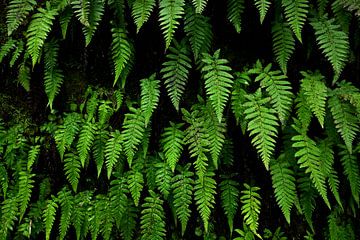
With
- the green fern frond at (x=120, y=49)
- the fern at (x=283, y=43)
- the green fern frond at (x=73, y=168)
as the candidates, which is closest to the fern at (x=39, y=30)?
the green fern frond at (x=120, y=49)

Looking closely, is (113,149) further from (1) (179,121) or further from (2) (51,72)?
(2) (51,72)

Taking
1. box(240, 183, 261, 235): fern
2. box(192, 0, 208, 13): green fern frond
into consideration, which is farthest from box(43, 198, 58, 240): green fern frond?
box(192, 0, 208, 13): green fern frond

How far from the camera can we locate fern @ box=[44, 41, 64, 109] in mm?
3582

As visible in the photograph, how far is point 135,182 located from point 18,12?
175 cm

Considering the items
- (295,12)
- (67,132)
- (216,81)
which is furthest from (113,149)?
(295,12)

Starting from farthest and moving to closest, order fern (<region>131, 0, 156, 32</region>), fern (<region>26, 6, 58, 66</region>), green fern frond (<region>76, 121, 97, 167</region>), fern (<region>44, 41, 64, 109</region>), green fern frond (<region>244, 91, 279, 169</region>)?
fern (<region>44, 41, 64, 109</region>) < green fern frond (<region>76, 121, 97, 167</region>) < fern (<region>26, 6, 58, 66</region>) < fern (<region>131, 0, 156, 32</region>) < green fern frond (<region>244, 91, 279, 169</region>)

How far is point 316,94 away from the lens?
10.7ft

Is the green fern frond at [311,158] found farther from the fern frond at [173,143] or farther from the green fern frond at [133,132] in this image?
the green fern frond at [133,132]

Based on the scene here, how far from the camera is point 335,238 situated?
3512 mm

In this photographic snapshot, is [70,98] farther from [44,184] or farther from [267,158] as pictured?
[267,158]

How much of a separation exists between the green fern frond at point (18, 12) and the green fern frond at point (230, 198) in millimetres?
2221

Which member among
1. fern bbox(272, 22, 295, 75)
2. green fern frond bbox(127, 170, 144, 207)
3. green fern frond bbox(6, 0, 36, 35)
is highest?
green fern frond bbox(6, 0, 36, 35)

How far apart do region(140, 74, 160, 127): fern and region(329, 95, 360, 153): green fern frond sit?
1.49m

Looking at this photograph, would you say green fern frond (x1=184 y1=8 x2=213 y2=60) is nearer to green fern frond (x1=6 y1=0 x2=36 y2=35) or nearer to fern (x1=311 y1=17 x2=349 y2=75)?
fern (x1=311 y1=17 x2=349 y2=75)
